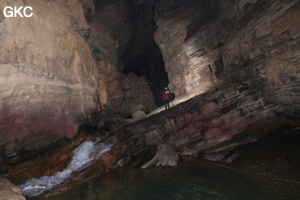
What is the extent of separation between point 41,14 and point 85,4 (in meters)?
7.11

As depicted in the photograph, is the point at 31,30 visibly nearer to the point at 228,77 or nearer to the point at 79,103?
the point at 79,103

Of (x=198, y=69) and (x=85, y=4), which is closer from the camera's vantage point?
(x=198, y=69)

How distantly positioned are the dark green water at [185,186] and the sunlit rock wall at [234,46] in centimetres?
519

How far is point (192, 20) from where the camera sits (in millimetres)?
17750

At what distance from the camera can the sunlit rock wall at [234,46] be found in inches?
344

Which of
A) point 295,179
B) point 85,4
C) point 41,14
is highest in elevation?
point 85,4

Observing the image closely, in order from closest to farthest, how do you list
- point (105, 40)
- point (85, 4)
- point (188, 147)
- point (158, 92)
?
point (188, 147), point (85, 4), point (105, 40), point (158, 92)

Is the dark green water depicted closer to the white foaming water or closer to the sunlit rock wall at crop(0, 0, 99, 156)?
the white foaming water

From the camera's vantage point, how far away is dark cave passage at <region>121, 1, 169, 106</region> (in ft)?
88.3

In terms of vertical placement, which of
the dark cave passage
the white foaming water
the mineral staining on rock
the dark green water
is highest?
the dark cave passage

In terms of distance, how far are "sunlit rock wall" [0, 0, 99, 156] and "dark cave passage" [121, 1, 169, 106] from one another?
13.2 m

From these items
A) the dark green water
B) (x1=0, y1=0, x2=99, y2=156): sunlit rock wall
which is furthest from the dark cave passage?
the dark green water

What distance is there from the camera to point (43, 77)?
33.4ft

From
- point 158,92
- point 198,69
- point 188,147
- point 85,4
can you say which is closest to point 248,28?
point 198,69
